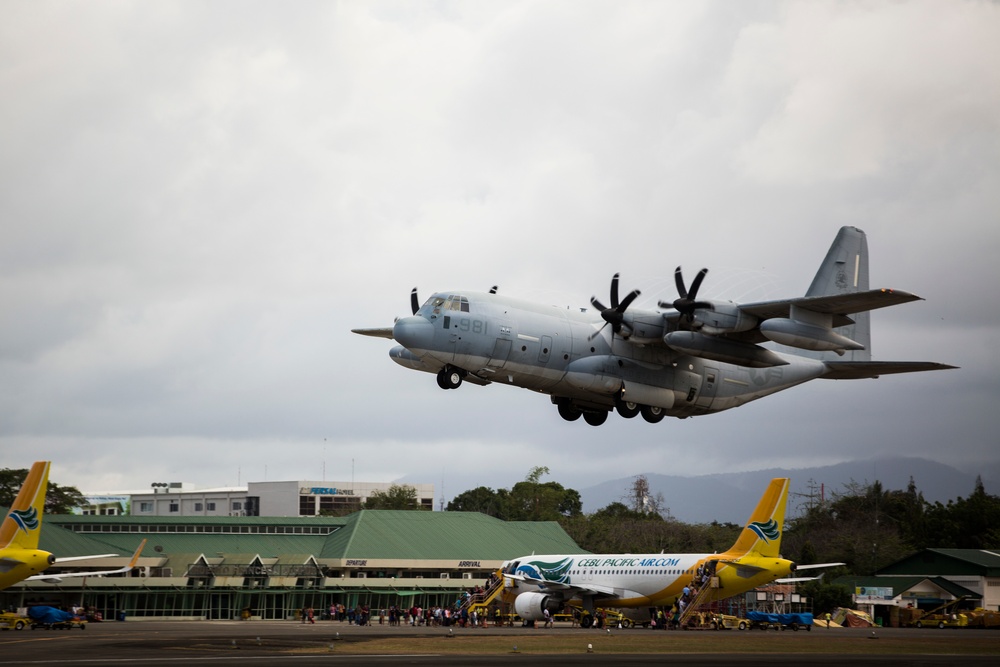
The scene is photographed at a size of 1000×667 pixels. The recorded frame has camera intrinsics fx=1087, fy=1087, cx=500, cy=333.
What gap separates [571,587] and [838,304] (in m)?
32.9

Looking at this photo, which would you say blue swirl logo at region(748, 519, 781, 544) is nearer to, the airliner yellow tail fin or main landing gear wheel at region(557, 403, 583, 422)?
the airliner yellow tail fin

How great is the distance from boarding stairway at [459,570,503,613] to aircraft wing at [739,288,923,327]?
3609 cm

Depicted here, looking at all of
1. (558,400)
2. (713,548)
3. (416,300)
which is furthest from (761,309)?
(713,548)

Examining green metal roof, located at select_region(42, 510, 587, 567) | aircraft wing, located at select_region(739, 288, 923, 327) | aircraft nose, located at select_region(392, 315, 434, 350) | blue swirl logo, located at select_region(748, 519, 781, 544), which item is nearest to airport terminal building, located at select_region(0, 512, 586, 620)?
green metal roof, located at select_region(42, 510, 587, 567)

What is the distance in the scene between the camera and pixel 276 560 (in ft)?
290

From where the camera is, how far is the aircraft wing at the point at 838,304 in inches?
1422

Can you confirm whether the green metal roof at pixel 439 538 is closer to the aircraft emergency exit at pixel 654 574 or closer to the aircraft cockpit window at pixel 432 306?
the aircraft emergency exit at pixel 654 574

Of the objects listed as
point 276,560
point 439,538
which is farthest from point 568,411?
point 439,538

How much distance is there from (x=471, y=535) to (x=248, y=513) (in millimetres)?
68993

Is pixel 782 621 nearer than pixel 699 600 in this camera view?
No

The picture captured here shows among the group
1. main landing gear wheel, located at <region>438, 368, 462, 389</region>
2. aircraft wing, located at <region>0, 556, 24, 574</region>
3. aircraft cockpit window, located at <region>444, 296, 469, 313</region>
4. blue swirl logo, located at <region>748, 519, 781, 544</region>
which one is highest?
aircraft cockpit window, located at <region>444, 296, 469, 313</region>

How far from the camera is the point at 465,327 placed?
1516 inches

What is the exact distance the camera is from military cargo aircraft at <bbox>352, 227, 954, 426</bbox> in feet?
126

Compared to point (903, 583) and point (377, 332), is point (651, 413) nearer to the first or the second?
point (377, 332)
